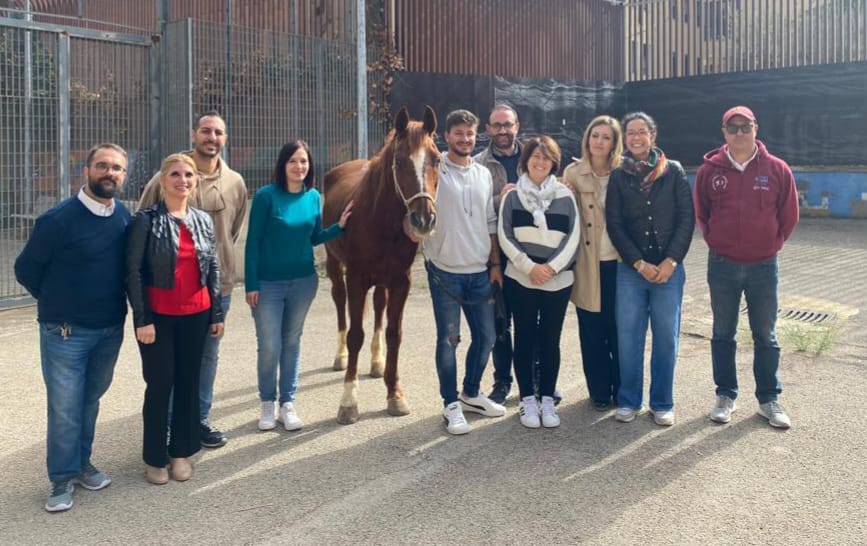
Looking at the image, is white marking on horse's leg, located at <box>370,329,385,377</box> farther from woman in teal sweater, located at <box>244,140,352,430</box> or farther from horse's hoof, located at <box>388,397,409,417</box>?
woman in teal sweater, located at <box>244,140,352,430</box>

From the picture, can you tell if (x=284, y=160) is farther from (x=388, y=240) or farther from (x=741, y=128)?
(x=741, y=128)

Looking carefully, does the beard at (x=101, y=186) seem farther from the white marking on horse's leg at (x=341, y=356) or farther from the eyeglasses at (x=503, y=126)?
the white marking on horse's leg at (x=341, y=356)

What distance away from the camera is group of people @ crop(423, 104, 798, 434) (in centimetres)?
478

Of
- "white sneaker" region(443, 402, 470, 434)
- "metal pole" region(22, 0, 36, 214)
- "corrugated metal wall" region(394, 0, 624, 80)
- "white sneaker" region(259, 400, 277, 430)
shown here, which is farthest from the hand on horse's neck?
"corrugated metal wall" region(394, 0, 624, 80)

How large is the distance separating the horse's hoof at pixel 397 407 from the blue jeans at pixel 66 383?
1878mm

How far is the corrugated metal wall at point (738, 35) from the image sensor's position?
48.1ft

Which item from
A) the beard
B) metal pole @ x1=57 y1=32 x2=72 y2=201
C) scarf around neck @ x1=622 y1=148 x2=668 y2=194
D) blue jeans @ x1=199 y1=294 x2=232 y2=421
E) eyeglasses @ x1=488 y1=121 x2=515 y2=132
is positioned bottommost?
blue jeans @ x1=199 y1=294 x2=232 y2=421

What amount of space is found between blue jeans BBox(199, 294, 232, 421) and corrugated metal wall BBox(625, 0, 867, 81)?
14.0 metres

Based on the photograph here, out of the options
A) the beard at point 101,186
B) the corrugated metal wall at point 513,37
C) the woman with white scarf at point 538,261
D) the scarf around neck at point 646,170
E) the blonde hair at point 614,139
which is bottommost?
the woman with white scarf at point 538,261

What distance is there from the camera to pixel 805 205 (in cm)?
1571

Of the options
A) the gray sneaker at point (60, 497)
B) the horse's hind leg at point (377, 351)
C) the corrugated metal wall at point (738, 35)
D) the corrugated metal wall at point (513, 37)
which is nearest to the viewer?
the gray sneaker at point (60, 497)

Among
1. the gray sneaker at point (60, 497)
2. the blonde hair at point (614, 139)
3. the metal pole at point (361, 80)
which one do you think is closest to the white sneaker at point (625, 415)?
the blonde hair at point (614, 139)

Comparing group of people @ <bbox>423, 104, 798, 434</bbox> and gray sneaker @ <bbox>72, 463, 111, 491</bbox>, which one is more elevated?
group of people @ <bbox>423, 104, 798, 434</bbox>

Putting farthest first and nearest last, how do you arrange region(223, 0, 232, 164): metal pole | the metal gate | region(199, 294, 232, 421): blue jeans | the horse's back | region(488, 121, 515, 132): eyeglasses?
region(223, 0, 232, 164): metal pole
the metal gate
the horse's back
region(488, 121, 515, 132): eyeglasses
region(199, 294, 232, 421): blue jeans
